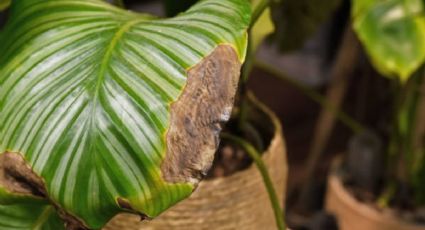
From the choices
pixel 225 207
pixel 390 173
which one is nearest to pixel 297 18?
pixel 390 173

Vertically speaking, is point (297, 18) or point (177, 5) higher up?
point (177, 5)

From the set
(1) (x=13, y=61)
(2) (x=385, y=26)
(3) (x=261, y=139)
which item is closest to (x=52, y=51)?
(1) (x=13, y=61)

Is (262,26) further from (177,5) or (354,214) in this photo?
A: (354,214)

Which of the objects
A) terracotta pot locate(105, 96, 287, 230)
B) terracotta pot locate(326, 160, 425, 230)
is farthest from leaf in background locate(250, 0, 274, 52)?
terracotta pot locate(326, 160, 425, 230)

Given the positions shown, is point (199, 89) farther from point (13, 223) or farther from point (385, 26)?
point (385, 26)

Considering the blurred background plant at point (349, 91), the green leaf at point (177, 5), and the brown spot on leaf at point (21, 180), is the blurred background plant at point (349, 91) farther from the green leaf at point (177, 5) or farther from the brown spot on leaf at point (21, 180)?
the brown spot on leaf at point (21, 180)

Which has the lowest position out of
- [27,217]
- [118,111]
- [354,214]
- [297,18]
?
[354,214]
